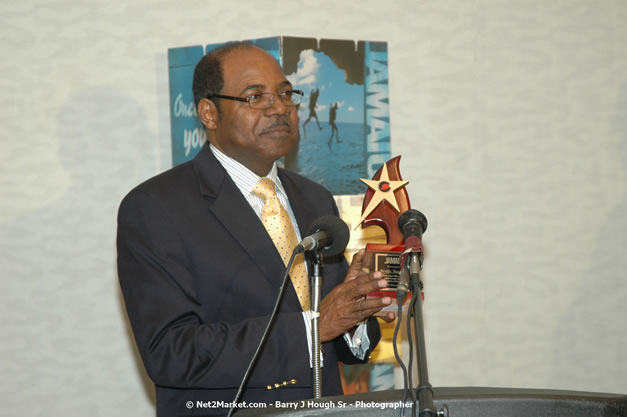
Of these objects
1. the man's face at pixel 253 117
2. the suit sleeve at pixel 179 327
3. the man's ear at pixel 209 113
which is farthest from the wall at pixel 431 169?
the suit sleeve at pixel 179 327

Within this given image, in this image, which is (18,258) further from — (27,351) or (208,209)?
(208,209)

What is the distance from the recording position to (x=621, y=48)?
3.76 meters

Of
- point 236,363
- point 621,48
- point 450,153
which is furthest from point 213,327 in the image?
point 621,48

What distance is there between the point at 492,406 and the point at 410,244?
382 millimetres

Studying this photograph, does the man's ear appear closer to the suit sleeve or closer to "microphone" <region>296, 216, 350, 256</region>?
the suit sleeve

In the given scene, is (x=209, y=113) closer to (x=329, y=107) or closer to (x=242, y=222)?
(x=242, y=222)

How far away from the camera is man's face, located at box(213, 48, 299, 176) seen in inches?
84.2

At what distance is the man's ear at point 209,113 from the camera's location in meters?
2.24

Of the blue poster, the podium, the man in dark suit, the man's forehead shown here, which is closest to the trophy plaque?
the man in dark suit

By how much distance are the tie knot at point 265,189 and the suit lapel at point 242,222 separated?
0.27ft

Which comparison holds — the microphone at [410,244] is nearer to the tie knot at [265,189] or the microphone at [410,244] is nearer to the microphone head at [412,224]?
the microphone head at [412,224]

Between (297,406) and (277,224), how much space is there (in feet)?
3.21

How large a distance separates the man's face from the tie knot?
0.05 meters

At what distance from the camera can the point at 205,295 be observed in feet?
6.40
